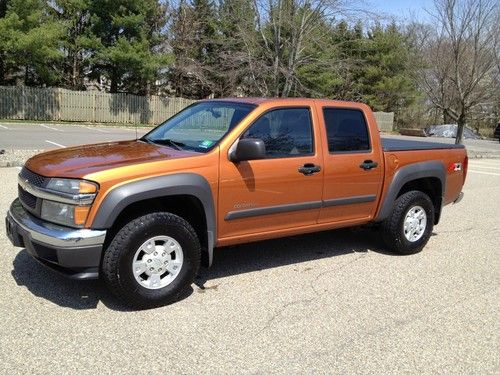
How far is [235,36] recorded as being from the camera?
29.0 meters

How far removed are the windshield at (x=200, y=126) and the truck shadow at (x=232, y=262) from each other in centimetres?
131

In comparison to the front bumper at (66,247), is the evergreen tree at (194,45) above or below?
above

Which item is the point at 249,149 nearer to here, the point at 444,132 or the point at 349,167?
the point at 349,167

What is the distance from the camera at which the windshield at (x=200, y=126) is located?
4.82 meters

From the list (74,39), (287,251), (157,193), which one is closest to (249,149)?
(157,193)

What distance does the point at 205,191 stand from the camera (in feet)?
14.6

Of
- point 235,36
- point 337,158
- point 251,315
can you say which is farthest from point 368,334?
A: point 235,36

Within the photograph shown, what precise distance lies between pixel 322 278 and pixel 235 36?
2554 cm

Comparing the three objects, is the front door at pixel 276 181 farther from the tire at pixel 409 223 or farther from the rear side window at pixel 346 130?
the tire at pixel 409 223

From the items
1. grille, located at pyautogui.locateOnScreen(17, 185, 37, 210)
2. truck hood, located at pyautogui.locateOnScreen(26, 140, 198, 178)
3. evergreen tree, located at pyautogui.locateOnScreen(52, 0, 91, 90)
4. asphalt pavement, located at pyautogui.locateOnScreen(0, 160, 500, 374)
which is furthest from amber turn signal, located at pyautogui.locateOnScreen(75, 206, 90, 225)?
evergreen tree, located at pyautogui.locateOnScreen(52, 0, 91, 90)

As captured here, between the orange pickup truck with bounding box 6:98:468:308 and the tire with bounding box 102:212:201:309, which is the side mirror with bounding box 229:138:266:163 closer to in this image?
the orange pickup truck with bounding box 6:98:468:308

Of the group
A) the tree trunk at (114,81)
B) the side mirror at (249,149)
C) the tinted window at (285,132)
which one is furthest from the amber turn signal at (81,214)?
the tree trunk at (114,81)

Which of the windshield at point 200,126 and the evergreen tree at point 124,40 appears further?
the evergreen tree at point 124,40

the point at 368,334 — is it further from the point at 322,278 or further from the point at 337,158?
the point at 337,158
